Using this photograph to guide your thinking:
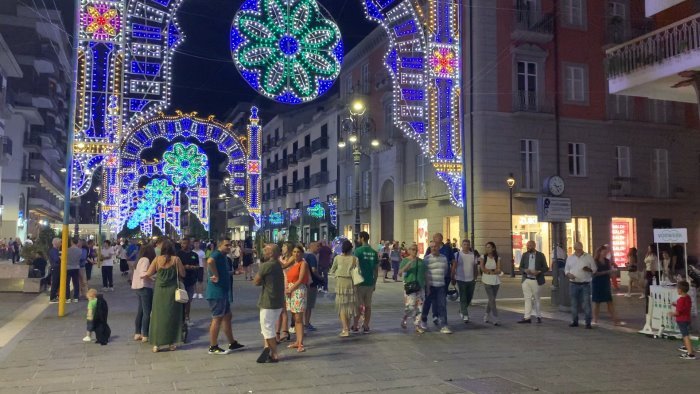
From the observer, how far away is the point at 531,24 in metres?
26.6

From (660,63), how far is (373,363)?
353 inches

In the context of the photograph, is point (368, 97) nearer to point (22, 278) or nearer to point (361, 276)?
point (22, 278)

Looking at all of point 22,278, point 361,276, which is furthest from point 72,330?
point 22,278

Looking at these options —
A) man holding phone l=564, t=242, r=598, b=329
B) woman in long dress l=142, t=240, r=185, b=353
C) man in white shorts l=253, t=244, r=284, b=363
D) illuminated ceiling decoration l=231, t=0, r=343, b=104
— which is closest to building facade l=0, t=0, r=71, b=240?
illuminated ceiling decoration l=231, t=0, r=343, b=104

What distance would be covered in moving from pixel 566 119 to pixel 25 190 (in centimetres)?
4065

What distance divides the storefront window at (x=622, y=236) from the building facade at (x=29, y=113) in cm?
3696

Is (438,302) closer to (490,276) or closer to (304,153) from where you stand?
(490,276)

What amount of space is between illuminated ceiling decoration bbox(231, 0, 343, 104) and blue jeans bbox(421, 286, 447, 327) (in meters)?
6.86

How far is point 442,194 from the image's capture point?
90.9 ft

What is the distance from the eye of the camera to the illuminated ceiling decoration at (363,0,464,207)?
2020 centimetres

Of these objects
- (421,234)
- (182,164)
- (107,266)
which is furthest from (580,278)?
(182,164)

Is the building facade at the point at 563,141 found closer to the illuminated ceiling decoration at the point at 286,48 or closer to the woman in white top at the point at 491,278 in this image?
the illuminated ceiling decoration at the point at 286,48

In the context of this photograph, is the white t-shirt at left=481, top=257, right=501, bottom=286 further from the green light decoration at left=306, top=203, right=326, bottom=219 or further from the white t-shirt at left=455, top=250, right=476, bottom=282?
the green light decoration at left=306, top=203, right=326, bottom=219

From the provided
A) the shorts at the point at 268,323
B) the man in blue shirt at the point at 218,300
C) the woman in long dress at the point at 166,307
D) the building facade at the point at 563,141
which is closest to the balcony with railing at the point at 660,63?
the shorts at the point at 268,323
